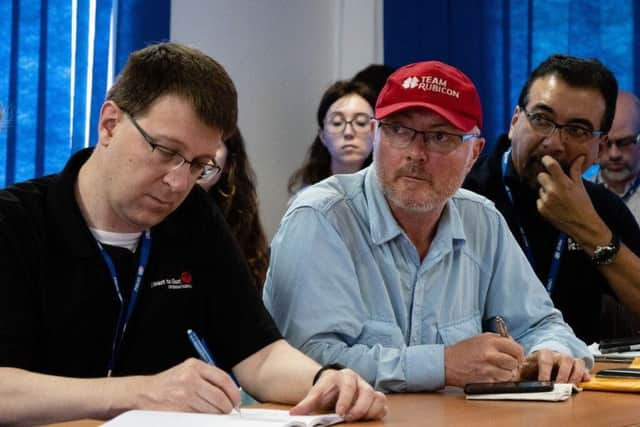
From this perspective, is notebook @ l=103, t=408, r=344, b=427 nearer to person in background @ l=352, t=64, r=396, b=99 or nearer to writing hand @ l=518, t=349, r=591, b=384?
writing hand @ l=518, t=349, r=591, b=384

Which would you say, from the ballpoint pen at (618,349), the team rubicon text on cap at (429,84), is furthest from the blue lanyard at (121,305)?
the ballpoint pen at (618,349)

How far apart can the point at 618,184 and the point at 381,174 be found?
89.2 inches

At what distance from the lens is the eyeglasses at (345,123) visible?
466 cm

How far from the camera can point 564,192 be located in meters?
3.29

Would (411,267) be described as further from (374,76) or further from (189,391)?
(374,76)

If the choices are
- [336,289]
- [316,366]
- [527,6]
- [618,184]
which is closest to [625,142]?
[618,184]

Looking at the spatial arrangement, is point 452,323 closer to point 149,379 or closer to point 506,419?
point 506,419

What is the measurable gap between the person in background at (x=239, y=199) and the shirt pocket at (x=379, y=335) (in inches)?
63.5

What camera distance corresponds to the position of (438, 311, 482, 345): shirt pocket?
245cm

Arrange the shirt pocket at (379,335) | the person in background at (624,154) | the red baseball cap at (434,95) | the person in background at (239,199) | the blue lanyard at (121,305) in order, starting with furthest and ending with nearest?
the person in background at (624,154) → the person in background at (239,199) → the red baseball cap at (434,95) → the shirt pocket at (379,335) → the blue lanyard at (121,305)

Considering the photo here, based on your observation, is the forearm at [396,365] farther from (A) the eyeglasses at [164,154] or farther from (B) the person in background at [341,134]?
(B) the person in background at [341,134]

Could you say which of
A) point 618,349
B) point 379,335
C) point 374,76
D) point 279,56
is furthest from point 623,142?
point 379,335

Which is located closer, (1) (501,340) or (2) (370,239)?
(1) (501,340)

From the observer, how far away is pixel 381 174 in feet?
8.27
